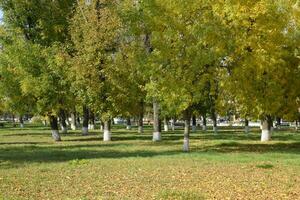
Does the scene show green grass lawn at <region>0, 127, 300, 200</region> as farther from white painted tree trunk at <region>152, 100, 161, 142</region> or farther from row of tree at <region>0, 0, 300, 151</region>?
white painted tree trunk at <region>152, 100, 161, 142</region>

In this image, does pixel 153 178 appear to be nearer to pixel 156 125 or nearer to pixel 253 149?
pixel 253 149

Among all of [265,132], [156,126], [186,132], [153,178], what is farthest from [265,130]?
[153,178]

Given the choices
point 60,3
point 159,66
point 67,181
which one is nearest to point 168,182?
point 67,181

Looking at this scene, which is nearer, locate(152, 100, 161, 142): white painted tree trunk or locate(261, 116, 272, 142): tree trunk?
locate(261, 116, 272, 142): tree trunk

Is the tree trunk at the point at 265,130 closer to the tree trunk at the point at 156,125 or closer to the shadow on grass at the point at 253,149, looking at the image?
the shadow on grass at the point at 253,149

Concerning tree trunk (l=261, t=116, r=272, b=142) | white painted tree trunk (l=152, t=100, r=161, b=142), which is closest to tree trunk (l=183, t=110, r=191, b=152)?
white painted tree trunk (l=152, t=100, r=161, b=142)

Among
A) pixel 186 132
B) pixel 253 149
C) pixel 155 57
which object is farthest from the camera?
pixel 253 149

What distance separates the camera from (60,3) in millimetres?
44594

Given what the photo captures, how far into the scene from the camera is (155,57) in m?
30.5

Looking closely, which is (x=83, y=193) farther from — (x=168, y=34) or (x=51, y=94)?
(x=51, y=94)

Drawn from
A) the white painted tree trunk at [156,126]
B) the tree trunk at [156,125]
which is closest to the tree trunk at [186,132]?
the white painted tree trunk at [156,126]

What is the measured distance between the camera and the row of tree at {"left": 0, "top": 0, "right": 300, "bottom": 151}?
30234 mm

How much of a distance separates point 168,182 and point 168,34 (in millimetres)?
14413

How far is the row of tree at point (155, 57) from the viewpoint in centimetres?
3023
